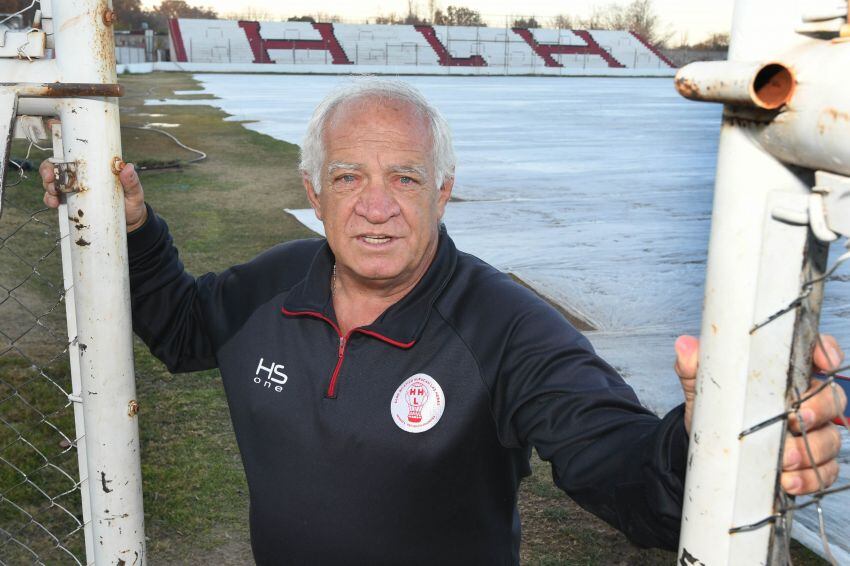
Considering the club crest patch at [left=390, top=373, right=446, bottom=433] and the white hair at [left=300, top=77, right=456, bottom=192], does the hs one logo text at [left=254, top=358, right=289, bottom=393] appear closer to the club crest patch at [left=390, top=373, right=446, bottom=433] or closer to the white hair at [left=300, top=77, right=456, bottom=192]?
the club crest patch at [left=390, top=373, right=446, bottom=433]

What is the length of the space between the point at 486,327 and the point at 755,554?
954 mm

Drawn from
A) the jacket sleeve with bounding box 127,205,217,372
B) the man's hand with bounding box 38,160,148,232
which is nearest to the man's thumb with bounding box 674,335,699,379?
the man's hand with bounding box 38,160,148,232

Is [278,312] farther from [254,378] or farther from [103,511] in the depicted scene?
[103,511]

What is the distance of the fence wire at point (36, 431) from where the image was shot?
3369mm

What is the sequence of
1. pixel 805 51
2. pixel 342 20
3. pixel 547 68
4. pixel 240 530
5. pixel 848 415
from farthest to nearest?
pixel 342 20 → pixel 547 68 → pixel 240 530 → pixel 848 415 → pixel 805 51

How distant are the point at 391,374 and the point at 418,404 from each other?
0.09 m

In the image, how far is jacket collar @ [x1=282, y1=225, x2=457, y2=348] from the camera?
6.69 ft

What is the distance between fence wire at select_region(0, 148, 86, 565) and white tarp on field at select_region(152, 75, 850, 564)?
2.77m

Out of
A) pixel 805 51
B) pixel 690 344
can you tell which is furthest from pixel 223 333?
pixel 805 51

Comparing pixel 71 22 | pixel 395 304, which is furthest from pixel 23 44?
pixel 395 304

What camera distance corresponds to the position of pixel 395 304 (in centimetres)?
211

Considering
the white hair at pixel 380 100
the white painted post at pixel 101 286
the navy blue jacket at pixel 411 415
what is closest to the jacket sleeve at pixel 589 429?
the navy blue jacket at pixel 411 415

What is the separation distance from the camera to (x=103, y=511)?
2115 millimetres

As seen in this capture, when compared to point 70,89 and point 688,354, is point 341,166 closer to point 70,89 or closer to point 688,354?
point 70,89
